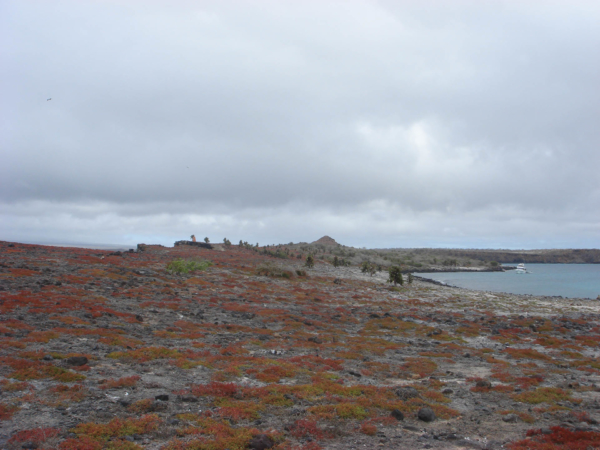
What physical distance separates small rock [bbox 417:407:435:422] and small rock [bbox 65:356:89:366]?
12590 millimetres

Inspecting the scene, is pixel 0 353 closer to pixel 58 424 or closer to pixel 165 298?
pixel 58 424

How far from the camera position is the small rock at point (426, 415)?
1117 centimetres

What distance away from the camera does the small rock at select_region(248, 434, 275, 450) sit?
8797 millimetres

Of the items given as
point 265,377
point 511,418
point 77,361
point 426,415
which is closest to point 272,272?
point 265,377

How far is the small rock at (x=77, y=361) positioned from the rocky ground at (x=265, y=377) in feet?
0.13

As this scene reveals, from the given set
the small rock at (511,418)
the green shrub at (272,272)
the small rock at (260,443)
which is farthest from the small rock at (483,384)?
the green shrub at (272,272)

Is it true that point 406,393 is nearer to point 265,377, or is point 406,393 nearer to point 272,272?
point 265,377

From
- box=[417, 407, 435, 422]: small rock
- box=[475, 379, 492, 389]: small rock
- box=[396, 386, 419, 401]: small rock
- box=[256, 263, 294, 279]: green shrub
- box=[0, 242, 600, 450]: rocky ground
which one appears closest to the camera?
box=[0, 242, 600, 450]: rocky ground

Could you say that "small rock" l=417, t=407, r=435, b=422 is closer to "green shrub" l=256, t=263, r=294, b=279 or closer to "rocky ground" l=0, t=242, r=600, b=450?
"rocky ground" l=0, t=242, r=600, b=450

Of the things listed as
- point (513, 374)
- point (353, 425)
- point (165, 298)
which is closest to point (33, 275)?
point (165, 298)

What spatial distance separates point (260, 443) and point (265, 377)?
553 centimetres

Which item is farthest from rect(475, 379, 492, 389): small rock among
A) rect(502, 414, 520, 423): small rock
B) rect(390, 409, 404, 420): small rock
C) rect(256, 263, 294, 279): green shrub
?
rect(256, 263, 294, 279): green shrub

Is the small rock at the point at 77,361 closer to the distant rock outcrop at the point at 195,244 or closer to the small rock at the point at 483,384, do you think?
the small rock at the point at 483,384

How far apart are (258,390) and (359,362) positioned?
23.6 ft
